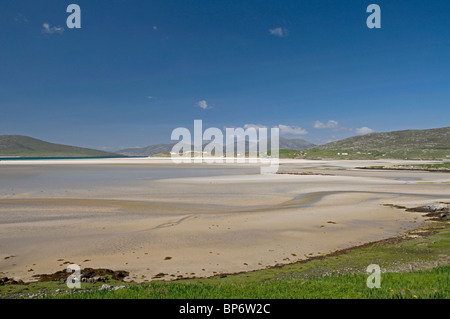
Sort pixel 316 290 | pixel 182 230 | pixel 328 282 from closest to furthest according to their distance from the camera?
pixel 316 290 → pixel 328 282 → pixel 182 230

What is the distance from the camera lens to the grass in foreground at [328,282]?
296 inches

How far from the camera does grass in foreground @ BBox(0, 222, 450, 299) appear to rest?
753cm

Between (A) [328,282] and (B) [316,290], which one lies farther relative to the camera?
(A) [328,282]

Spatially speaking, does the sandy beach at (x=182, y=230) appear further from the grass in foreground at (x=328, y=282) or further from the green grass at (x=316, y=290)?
the green grass at (x=316, y=290)

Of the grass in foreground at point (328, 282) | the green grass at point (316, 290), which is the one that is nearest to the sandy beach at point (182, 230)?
the grass in foreground at point (328, 282)

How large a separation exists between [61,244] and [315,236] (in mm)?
13762

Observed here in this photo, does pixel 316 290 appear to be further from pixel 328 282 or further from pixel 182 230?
pixel 182 230

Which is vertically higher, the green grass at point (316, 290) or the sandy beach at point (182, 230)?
the green grass at point (316, 290)

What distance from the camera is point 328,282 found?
8.66 metres

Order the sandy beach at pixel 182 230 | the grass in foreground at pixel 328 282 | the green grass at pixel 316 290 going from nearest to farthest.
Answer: the green grass at pixel 316 290
the grass in foreground at pixel 328 282
the sandy beach at pixel 182 230

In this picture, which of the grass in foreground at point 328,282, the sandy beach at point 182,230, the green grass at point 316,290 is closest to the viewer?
the green grass at point 316,290

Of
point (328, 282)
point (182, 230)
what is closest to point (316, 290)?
point (328, 282)

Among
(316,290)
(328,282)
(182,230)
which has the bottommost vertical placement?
(182,230)
